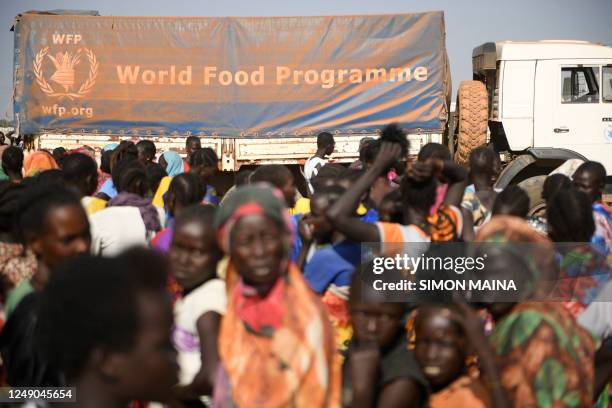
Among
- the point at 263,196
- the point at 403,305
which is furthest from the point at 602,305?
the point at 263,196

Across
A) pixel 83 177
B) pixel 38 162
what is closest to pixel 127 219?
pixel 83 177

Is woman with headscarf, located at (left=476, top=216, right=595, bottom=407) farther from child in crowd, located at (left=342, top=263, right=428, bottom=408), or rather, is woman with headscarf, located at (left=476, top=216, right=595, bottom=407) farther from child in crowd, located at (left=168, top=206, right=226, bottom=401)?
child in crowd, located at (left=168, top=206, right=226, bottom=401)

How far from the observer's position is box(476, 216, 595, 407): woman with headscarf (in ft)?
8.56

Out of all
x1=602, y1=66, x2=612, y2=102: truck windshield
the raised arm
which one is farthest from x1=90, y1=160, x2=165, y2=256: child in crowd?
x1=602, y1=66, x2=612, y2=102: truck windshield

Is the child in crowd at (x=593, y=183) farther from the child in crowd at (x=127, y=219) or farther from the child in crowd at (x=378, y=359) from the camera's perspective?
the child in crowd at (x=127, y=219)

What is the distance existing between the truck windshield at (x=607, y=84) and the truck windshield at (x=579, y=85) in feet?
0.33

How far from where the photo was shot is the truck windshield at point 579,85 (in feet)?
37.0

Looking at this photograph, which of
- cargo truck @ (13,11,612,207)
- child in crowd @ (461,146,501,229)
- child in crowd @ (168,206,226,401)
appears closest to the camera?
child in crowd @ (168,206,226,401)

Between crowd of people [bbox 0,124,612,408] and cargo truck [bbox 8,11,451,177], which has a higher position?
cargo truck [bbox 8,11,451,177]

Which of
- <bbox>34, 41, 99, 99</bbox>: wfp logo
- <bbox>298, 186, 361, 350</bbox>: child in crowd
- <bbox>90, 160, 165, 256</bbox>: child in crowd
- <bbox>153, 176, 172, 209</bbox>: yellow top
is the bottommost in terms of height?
<bbox>298, 186, 361, 350</bbox>: child in crowd

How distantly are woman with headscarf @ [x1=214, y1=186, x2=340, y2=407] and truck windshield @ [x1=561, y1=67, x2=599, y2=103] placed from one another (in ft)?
32.4

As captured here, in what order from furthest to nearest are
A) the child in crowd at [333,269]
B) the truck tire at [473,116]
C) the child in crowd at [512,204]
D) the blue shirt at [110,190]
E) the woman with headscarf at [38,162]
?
1. the truck tire at [473,116]
2. the woman with headscarf at [38,162]
3. the blue shirt at [110,190]
4. the child in crowd at [512,204]
5. the child in crowd at [333,269]

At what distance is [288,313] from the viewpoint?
2357mm

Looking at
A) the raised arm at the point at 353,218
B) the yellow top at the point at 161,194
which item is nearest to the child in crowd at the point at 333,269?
the raised arm at the point at 353,218
